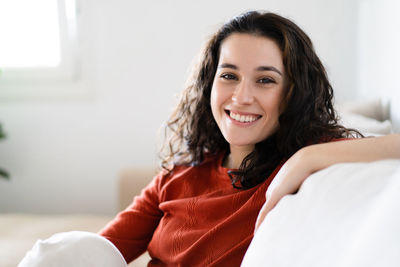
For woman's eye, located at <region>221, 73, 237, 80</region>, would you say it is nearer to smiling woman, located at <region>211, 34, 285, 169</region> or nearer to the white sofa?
smiling woman, located at <region>211, 34, 285, 169</region>

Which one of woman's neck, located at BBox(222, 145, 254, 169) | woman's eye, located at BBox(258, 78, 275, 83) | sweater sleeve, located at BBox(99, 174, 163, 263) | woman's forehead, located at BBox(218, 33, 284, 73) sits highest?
woman's forehead, located at BBox(218, 33, 284, 73)

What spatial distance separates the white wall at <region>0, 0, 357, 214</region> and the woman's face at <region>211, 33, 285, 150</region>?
1241mm

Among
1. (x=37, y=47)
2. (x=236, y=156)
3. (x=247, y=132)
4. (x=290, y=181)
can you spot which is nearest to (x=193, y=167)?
(x=236, y=156)

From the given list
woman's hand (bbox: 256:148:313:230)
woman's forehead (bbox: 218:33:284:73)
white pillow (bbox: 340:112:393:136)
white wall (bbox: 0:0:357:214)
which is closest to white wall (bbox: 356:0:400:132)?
white pillow (bbox: 340:112:393:136)

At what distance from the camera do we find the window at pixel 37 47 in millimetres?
2557

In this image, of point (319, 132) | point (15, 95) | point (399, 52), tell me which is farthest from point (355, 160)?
point (15, 95)

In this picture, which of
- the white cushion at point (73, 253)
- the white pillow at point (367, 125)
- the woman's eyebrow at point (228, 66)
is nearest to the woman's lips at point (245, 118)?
the woman's eyebrow at point (228, 66)

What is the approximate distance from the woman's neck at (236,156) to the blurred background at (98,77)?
3.69 feet

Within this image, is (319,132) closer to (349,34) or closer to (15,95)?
(349,34)

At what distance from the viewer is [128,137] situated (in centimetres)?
257

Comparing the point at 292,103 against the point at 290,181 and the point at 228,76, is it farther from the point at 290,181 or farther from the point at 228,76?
the point at 290,181

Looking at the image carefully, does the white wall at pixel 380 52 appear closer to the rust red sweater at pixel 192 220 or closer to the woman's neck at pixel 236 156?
the woman's neck at pixel 236 156

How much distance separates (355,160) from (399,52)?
27.7 inches

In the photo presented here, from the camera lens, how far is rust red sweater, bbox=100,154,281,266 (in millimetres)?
1080
